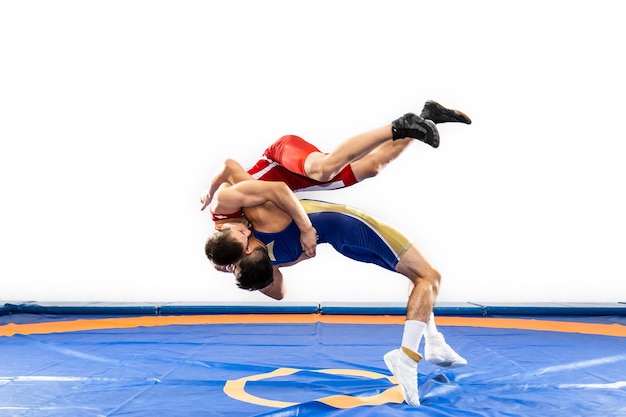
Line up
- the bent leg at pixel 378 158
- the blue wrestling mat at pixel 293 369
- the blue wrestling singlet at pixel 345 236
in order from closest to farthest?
1. the blue wrestling mat at pixel 293 369
2. the blue wrestling singlet at pixel 345 236
3. the bent leg at pixel 378 158

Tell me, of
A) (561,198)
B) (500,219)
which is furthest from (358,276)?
(561,198)

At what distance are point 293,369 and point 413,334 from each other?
79cm

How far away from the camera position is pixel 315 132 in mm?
5414

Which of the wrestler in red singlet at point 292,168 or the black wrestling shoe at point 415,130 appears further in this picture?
the wrestler in red singlet at point 292,168

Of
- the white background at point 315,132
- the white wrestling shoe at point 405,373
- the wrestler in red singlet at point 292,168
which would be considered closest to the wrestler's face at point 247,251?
the wrestler in red singlet at point 292,168

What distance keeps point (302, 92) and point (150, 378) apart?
3639 mm

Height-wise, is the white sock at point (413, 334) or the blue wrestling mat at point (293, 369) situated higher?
the white sock at point (413, 334)

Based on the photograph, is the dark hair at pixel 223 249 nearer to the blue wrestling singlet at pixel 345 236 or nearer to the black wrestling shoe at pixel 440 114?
the blue wrestling singlet at pixel 345 236

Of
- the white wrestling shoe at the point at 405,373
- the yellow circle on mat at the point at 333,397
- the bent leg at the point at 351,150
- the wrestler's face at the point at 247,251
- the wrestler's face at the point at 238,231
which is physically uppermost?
the bent leg at the point at 351,150

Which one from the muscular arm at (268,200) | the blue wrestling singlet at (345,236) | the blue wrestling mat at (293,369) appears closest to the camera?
the blue wrestling mat at (293,369)

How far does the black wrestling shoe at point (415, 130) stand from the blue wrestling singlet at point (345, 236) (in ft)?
1.68

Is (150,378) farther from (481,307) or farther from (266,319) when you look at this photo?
(481,307)

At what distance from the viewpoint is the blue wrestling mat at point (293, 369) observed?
7.02 feet

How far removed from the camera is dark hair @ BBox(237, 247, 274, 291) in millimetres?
2359
